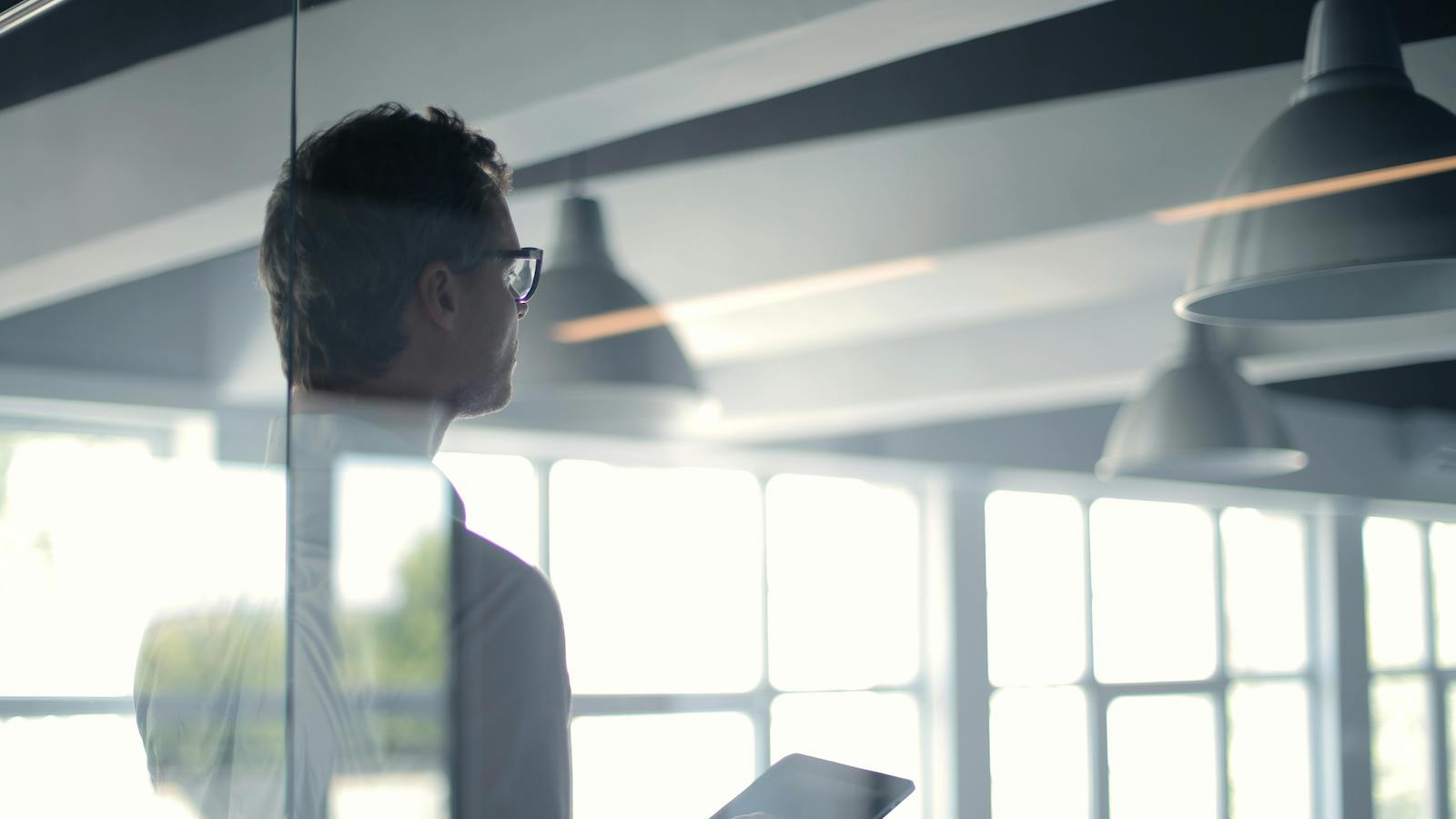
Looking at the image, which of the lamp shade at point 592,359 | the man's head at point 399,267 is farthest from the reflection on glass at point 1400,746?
the man's head at point 399,267

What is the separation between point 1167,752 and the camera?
1090 mm

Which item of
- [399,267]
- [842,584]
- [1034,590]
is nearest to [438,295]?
[399,267]

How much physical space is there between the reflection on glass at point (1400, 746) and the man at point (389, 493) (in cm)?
63

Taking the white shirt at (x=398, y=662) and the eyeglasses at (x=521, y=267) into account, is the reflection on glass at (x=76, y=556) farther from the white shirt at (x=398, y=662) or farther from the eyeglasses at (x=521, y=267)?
the eyeglasses at (x=521, y=267)

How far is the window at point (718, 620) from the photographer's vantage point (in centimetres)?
108

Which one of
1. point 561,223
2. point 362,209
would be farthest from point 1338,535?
point 362,209

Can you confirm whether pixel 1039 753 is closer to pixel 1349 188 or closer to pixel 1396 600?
pixel 1396 600

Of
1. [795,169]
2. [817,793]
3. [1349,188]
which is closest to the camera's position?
[1349,188]

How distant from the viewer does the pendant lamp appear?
1087 millimetres

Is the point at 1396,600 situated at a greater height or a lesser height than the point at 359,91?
lesser

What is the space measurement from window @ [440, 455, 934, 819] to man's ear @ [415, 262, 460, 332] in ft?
0.37

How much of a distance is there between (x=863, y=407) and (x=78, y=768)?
0.79 meters

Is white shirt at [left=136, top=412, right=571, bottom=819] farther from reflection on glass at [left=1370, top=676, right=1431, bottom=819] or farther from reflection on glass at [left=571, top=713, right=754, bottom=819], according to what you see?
reflection on glass at [left=1370, top=676, right=1431, bottom=819]

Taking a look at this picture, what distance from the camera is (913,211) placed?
129 centimetres
